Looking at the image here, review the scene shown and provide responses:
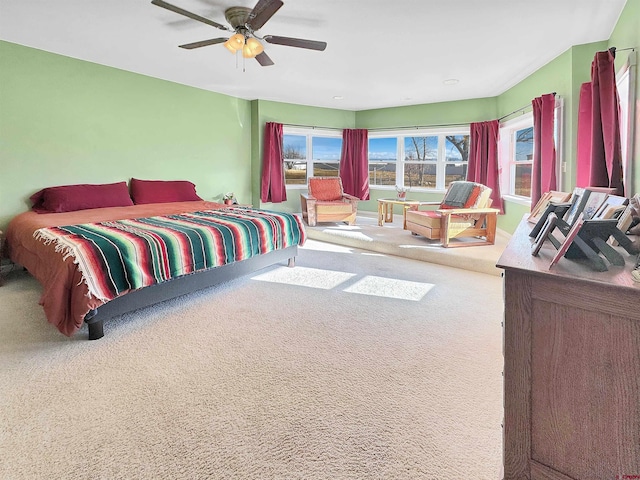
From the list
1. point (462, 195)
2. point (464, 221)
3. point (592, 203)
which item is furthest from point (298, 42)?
point (462, 195)

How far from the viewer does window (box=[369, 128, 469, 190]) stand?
22.7 ft

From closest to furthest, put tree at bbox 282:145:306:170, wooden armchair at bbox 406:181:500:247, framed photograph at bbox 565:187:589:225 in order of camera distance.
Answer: framed photograph at bbox 565:187:589:225
wooden armchair at bbox 406:181:500:247
tree at bbox 282:145:306:170

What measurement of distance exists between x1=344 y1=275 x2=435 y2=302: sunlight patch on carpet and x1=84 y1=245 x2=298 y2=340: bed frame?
0.97m

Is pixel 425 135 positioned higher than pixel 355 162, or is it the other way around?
pixel 425 135

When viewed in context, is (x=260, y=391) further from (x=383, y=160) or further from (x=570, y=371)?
(x=383, y=160)

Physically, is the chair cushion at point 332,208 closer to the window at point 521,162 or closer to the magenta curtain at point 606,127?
the window at point 521,162

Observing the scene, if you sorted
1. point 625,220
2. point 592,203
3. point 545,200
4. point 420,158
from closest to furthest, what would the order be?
point 625,220
point 592,203
point 545,200
point 420,158

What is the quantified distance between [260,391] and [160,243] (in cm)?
149

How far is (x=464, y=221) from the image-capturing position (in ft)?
16.2

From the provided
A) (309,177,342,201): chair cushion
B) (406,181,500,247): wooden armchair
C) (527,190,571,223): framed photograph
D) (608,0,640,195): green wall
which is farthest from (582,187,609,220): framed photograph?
(309,177,342,201): chair cushion

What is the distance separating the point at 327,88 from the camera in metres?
5.73

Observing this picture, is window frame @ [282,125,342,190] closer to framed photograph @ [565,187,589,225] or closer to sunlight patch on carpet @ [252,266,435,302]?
sunlight patch on carpet @ [252,266,435,302]

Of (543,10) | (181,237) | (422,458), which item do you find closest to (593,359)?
(422,458)

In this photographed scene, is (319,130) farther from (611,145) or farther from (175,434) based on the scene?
(175,434)
